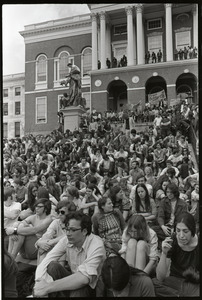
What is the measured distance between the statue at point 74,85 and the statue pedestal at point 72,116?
0.31 meters

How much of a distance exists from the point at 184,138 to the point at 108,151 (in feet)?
8.01

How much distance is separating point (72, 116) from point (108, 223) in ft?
40.1

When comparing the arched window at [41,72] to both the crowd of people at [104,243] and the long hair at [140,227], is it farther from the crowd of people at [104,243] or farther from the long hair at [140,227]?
the long hair at [140,227]

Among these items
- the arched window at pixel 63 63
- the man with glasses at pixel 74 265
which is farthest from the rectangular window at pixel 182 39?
the man with glasses at pixel 74 265

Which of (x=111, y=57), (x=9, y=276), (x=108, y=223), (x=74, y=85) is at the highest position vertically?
(x=111, y=57)

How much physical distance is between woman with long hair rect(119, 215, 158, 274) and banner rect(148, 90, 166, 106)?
2192cm

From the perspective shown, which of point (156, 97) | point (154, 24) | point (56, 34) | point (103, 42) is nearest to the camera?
point (156, 97)

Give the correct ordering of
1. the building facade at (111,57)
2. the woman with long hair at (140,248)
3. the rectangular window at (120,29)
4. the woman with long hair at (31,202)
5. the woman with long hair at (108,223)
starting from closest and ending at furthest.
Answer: the woman with long hair at (140,248) < the woman with long hair at (108,223) < the woman with long hair at (31,202) < the building facade at (111,57) < the rectangular window at (120,29)

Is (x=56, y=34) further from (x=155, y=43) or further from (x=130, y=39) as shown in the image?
(x=155, y=43)

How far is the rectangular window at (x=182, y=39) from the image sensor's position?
2695 centimetres

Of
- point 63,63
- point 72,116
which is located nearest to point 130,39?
point 63,63

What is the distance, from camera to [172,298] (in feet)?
12.9

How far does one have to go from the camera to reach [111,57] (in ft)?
96.3

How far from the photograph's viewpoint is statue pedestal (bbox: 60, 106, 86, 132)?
55.0 feet
